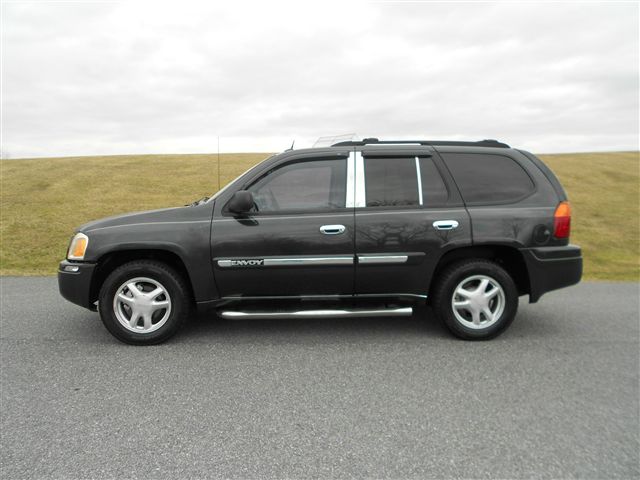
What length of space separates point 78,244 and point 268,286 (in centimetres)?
177

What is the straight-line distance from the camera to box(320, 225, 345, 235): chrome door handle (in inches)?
154

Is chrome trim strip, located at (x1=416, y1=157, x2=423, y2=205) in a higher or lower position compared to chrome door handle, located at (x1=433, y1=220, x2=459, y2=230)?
higher

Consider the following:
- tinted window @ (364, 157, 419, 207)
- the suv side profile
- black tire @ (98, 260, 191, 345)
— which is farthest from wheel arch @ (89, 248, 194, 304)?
tinted window @ (364, 157, 419, 207)

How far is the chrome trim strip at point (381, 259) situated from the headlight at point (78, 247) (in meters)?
2.48

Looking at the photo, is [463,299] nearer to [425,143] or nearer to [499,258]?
[499,258]

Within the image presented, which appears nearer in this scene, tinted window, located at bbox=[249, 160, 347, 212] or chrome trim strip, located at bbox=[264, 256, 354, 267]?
chrome trim strip, located at bbox=[264, 256, 354, 267]

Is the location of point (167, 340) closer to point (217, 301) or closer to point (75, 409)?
point (217, 301)

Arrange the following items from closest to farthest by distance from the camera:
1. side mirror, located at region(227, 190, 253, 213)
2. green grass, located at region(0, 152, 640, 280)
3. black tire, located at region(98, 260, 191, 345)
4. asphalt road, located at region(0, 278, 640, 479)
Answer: asphalt road, located at region(0, 278, 640, 479), side mirror, located at region(227, 190, 253, 213), black tire, located at region(98, 260, 191, 345), green grass, located at region(0, 152, 640, 280)

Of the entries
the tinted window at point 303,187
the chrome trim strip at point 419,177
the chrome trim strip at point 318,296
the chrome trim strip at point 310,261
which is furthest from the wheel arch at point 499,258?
the tinted window at point 303,187

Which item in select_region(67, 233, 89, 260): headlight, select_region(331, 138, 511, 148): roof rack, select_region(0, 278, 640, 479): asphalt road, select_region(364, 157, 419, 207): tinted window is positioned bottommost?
select_region(0, 278, 640, 479): asphalt road

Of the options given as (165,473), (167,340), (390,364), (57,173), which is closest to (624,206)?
(390,364)

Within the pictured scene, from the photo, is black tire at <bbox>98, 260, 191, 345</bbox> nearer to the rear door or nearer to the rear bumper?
the rear door

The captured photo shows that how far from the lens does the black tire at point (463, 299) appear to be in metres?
4.03

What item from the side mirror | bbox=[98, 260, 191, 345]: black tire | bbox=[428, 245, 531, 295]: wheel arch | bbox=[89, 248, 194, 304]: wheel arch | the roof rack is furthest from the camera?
the roof rack
